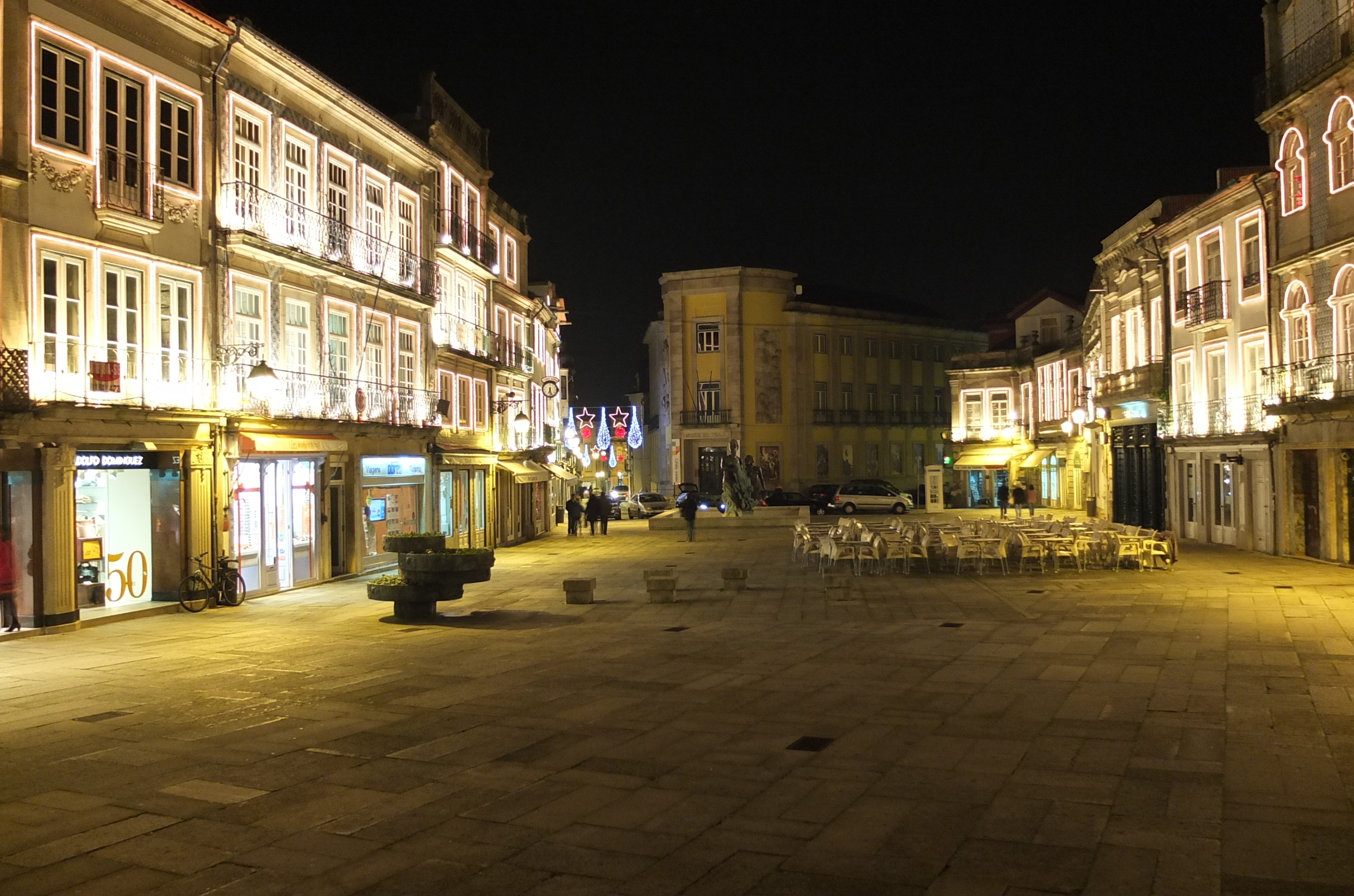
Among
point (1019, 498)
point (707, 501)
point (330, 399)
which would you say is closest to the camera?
point (330, 399)

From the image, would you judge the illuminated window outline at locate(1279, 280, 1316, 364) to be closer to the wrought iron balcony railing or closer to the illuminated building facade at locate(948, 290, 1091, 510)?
the illuminated building facade at locate(948, 290, 1091, 510)

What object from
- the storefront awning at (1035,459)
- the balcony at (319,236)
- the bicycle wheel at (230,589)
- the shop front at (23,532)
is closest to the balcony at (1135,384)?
the storefront awning at (1035,459)

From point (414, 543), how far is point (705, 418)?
1792 inches

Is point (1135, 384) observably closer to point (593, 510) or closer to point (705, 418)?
point (593, 510)

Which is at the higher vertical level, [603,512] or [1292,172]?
[1292,172]

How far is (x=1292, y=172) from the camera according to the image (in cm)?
2542

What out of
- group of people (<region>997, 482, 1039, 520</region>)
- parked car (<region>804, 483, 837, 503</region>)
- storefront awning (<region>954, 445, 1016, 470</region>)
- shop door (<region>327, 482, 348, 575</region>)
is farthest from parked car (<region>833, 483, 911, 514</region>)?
shop door (<region>327, 482, 348, 575</region>)

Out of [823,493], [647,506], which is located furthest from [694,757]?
[823,493]

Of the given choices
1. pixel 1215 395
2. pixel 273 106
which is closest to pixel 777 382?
pixel 1215 395

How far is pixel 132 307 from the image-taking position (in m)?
17.8

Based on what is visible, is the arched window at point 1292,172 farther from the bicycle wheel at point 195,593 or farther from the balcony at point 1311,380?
the bicycle wheel at point 195,593

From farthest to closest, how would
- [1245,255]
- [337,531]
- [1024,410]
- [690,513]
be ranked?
[1024,410] → [690,513] → [1245,255] → [337,531]

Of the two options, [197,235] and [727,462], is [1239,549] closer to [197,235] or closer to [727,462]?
[727,462]

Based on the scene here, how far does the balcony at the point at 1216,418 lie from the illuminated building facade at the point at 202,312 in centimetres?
2164
